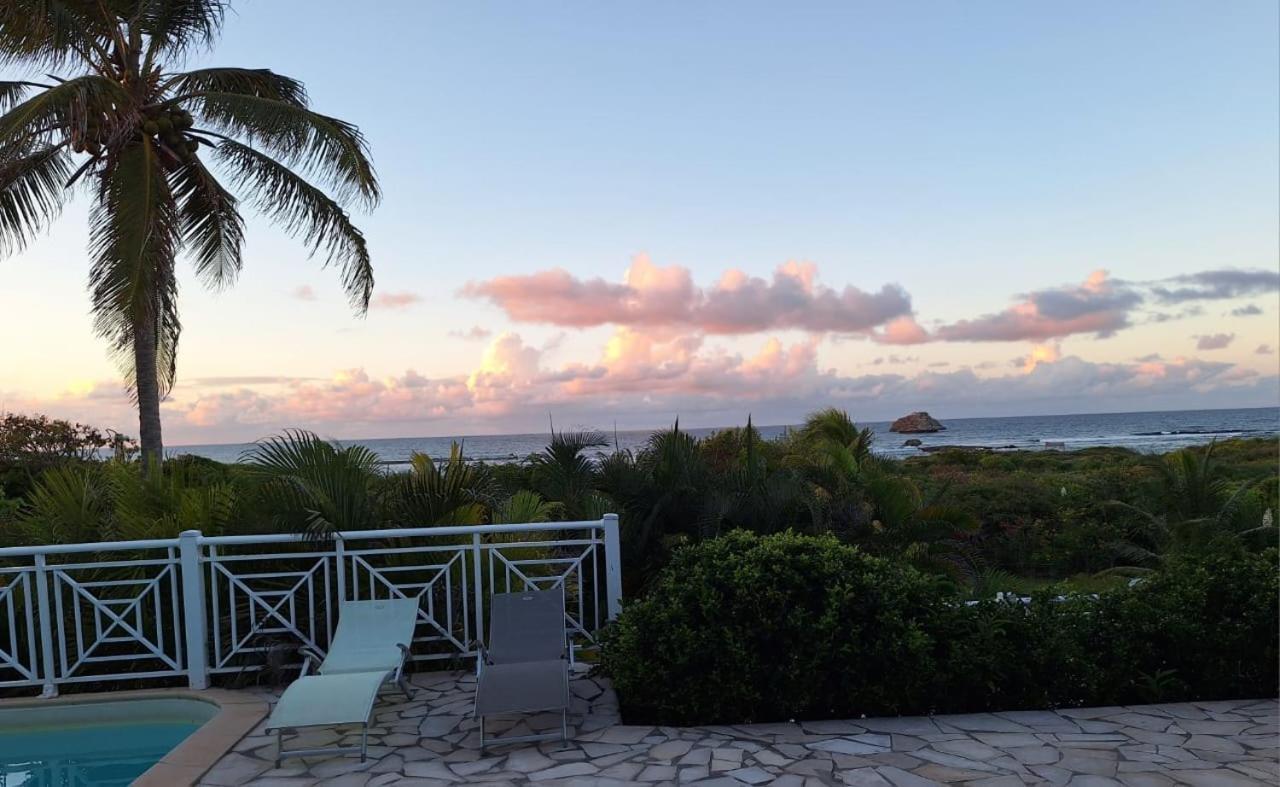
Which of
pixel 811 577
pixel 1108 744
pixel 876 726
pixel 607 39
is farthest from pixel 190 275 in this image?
pixel 1108 744

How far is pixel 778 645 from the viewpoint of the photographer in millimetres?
5090

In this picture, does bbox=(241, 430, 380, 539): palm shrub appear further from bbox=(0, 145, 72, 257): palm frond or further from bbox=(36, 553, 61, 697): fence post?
bbox=(0, 145, 72, 257): palm frond

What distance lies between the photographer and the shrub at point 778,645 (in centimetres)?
498

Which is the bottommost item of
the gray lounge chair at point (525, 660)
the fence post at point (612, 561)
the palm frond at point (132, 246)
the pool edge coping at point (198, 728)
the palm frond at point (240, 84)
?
the pool edge coping at point (198, 728)

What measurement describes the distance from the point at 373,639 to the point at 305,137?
6644 millimetres

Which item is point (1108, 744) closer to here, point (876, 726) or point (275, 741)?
point (876, 726)

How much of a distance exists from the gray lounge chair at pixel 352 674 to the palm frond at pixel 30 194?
274 inches

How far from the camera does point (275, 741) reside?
4.78 metres

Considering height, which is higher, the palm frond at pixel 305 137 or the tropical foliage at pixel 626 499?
the palm frond at pixel 305 137

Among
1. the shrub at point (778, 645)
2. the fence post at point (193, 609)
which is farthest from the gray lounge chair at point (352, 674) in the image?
the shrub at point (778, 645)

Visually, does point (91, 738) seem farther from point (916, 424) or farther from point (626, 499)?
point (916, 424)

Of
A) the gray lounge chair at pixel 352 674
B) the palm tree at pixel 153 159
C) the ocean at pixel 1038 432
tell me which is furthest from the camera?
the ocean at pixel 1038 432

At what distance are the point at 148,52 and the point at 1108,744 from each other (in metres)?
12.4

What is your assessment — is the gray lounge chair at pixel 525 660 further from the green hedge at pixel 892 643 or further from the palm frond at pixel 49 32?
the palm frond at pixel 49 32
